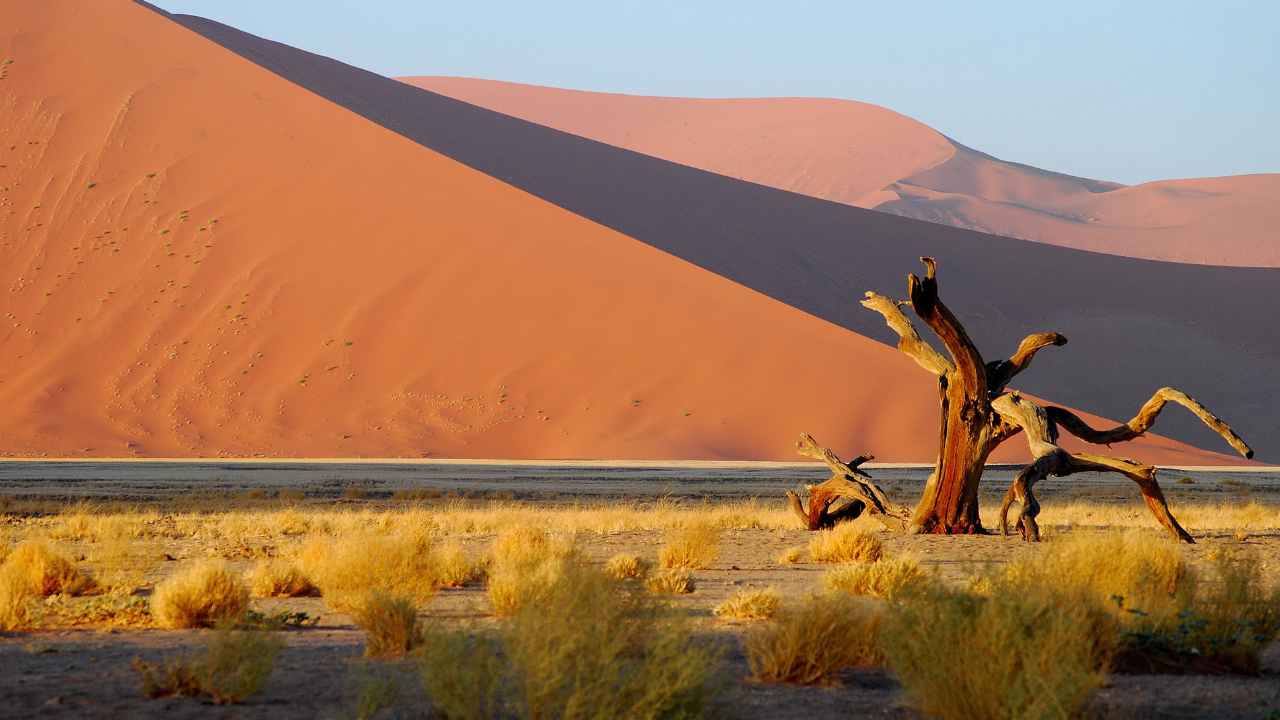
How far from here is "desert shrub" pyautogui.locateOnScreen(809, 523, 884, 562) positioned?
14336mm

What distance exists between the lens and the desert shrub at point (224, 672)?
6969mm

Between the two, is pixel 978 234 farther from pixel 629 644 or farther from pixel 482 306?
pixel 629 644

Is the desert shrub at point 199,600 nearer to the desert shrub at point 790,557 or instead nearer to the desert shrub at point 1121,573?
the desert shrub at point 1121,573

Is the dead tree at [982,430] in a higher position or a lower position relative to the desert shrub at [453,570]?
higher

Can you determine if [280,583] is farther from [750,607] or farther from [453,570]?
[750,607]

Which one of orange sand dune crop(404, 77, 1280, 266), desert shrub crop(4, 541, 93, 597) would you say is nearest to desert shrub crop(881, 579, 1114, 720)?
desert shrub crop(4, 541, 93, 597)

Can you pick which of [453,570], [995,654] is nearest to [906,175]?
[453,570]

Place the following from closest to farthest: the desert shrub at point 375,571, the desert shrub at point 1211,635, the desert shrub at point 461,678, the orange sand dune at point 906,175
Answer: the desert shrub at point 461,678, the desert shrub at point 1211,635, the desert shrub at point 375,571, the orange sand dune at point 906,175

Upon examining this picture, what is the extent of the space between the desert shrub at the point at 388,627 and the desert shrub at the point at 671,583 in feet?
9.86

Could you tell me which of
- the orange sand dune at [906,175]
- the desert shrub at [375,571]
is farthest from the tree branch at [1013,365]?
the orange sand dune at [906,175]

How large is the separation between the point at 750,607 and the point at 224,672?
4.17 meters

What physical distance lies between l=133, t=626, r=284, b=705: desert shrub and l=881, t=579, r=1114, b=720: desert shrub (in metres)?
3.06

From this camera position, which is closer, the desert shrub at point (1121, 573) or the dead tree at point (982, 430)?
the desert shrub at point (1121, 573)

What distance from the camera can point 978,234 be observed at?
86125 mm
